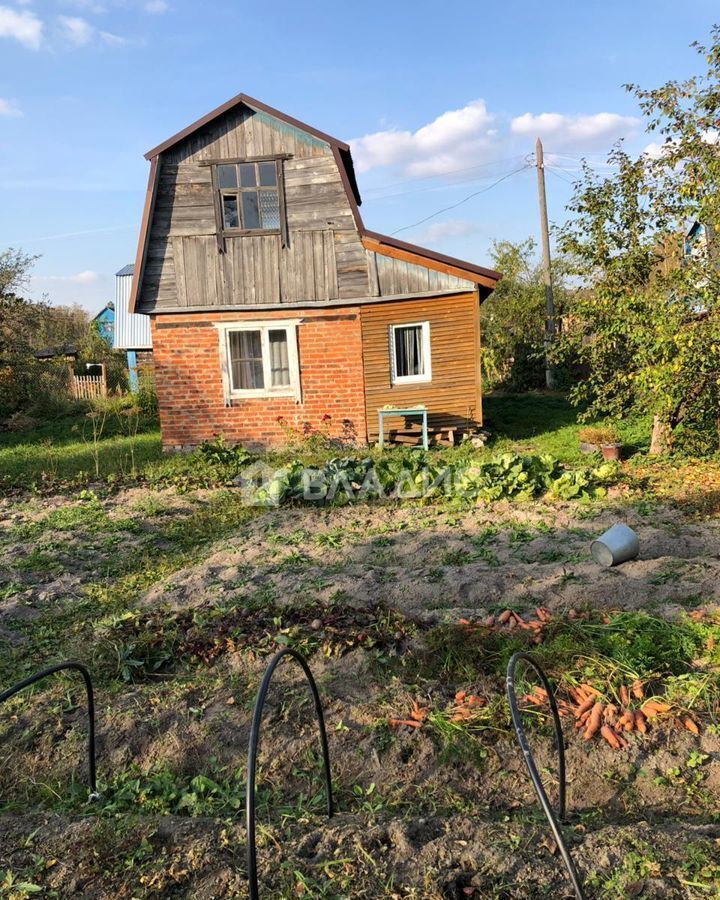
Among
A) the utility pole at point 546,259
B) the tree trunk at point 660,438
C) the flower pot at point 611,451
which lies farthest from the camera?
the utility pole at point 546,259

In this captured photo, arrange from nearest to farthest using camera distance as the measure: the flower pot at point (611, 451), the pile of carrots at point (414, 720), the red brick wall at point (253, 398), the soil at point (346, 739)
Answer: the soil at point (346, 739) → the pile of carrots at point (414, 720) → the flower pot at point (611, 451) → the red brick wall at point (253, 398)

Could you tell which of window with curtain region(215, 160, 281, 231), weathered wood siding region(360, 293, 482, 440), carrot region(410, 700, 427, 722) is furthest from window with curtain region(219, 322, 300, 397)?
carrot region(410, 700, 427, 722)

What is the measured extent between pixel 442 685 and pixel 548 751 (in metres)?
0.78

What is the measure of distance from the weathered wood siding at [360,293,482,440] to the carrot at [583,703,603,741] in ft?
30.8

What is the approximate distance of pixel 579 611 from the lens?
475 centimetres

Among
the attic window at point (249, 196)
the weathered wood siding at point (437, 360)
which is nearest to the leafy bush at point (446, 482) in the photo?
the weathered wood siding at point (437, 360)

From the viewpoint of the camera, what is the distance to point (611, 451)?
10.5 m

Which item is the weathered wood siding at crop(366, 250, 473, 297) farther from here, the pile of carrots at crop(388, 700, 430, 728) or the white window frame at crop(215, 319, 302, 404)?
the pile of carrots at crop(388, 700, 430, 728)

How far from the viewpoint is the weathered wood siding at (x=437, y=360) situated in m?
12.4

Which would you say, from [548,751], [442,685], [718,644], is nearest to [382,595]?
[442,685]

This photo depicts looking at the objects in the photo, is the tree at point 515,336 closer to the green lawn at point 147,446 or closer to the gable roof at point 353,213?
the green lawn at point 147,446

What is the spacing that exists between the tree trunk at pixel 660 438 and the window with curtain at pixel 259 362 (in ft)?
22.3

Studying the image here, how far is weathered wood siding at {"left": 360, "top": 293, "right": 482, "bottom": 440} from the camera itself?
1244 cm

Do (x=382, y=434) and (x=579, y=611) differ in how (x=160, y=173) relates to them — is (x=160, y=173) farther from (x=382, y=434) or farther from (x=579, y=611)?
(x=579, y=611)
